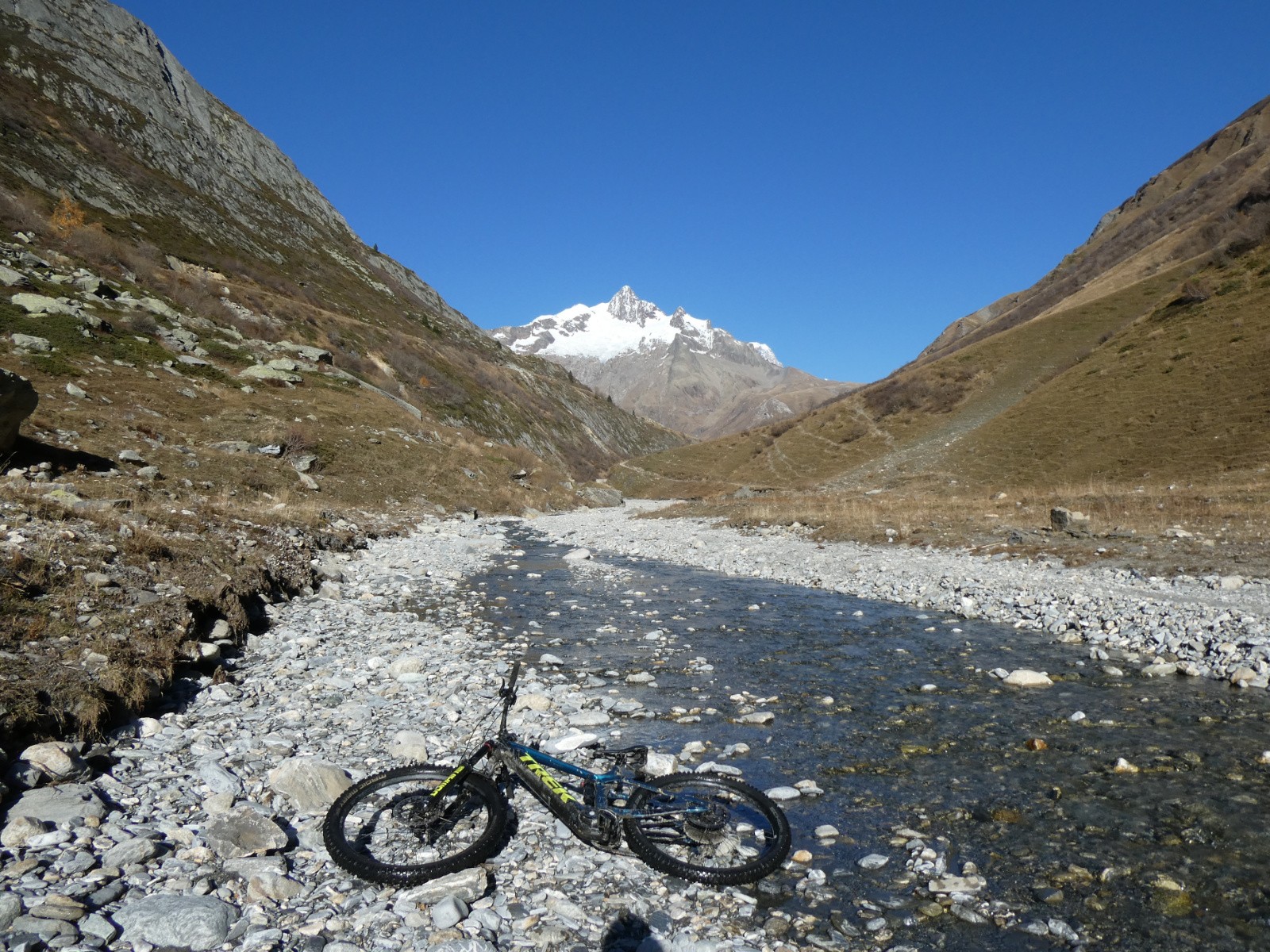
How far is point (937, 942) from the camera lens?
5.05 m

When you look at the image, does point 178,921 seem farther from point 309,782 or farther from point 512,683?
point 512,683

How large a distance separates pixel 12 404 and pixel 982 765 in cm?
2447

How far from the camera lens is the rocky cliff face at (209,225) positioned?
63.8m

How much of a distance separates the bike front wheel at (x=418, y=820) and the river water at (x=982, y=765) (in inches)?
106

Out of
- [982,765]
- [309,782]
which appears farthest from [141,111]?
[982,765]

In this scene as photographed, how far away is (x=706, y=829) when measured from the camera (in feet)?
20.6

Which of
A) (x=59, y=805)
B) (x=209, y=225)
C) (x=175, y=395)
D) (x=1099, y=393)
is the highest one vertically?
(x=209, y=225)

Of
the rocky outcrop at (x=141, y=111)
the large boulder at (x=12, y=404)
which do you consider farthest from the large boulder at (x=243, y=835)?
the rocky outcrop at (x=141, y=111)

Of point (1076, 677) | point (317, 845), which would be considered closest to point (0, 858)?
point (317, 845)

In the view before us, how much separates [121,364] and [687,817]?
43.7 m

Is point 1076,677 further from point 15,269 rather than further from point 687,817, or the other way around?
point 15,269

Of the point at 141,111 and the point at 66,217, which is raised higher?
the point at 141,111

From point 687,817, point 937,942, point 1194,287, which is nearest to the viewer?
point 937,942

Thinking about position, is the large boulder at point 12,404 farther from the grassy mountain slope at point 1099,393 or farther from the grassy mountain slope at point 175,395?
the grassy mountain slope at point 1099,393
